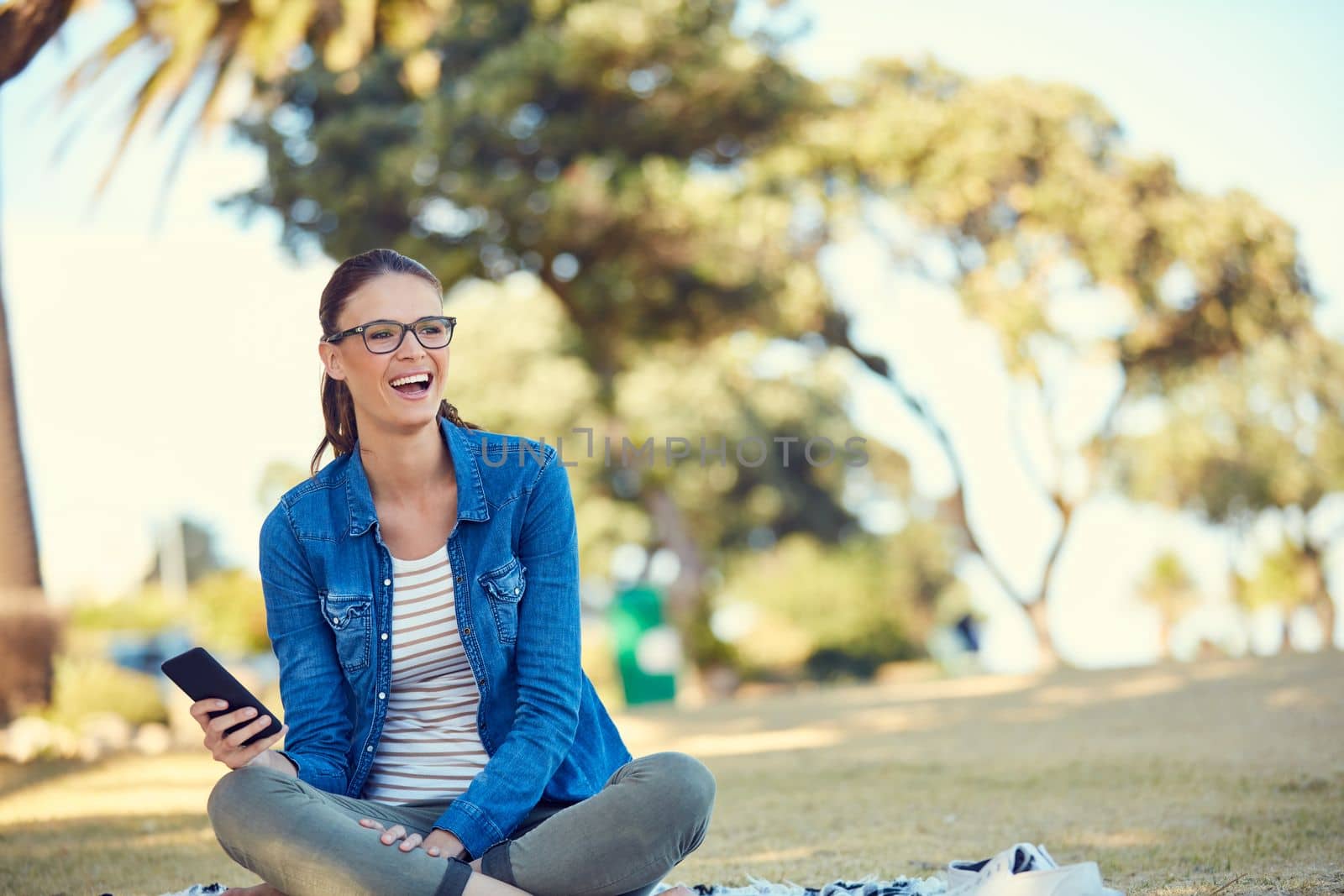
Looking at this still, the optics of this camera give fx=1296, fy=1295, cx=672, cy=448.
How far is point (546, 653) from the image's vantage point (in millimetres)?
2451

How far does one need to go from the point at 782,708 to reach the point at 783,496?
14.9m

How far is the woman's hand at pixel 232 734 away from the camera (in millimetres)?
2279

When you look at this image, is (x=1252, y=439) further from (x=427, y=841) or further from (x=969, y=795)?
(x=427, y=841)

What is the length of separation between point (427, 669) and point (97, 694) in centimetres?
715

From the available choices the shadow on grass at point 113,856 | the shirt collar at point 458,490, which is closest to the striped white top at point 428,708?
the shirt collar at point 458,490

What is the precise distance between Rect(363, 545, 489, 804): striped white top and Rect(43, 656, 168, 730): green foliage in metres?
6.71

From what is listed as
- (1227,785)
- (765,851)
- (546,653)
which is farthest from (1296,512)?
(546,653)

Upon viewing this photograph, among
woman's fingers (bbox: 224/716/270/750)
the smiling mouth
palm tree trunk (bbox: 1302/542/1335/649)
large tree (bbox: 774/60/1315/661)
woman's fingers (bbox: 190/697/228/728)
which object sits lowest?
palm tree trunk (bbox: 1302/542/1335/649)

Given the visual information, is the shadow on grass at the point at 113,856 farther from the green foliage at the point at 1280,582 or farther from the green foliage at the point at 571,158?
the green foliage at the point at 1280,582

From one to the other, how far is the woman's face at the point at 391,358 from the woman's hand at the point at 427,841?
0.77 m

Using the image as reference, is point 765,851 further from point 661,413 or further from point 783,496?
point 783,496

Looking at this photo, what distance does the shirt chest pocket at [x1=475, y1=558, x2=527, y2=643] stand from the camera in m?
2.47

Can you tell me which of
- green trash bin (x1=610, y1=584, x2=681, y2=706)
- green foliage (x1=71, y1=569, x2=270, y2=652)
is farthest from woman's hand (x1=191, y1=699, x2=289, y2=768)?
green foliage (x1=71, y1=569, x2=270, y2=652)

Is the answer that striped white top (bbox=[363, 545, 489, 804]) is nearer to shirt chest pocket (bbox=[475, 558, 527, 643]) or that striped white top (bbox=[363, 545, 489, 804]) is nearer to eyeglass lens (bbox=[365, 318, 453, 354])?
shirt chest pocket (bbox=[475, 558, 527, 643])
